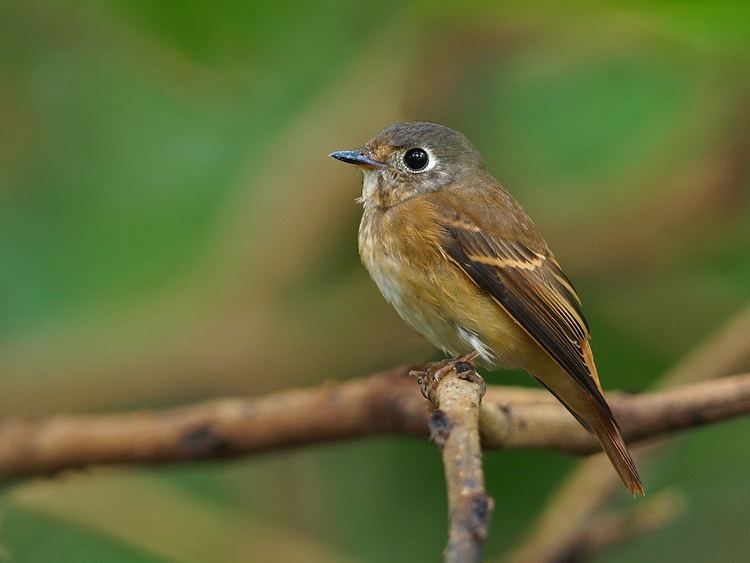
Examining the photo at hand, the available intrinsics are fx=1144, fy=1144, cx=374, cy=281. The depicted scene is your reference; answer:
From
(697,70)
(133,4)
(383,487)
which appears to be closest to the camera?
(133,4)

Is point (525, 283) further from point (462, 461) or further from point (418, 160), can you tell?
point (462, 461)

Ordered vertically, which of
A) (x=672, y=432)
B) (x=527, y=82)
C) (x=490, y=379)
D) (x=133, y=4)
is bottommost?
(x=672, y=432)

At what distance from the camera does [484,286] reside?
320cm

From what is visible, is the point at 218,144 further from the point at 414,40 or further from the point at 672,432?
the point at 672,432

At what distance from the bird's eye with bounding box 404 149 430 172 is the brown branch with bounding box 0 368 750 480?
76cm

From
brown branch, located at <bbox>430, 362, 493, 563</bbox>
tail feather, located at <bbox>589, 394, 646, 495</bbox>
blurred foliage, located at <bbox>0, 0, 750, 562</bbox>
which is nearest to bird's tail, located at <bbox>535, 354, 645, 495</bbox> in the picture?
tail feather, located at <bbox>589, 394, 646, 495</bbox>

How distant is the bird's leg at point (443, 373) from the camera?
2513mm

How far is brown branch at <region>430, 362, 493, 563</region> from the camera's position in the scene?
1.42m

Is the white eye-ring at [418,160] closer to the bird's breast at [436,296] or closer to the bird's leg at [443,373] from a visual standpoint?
the bird's breast at [436,296]

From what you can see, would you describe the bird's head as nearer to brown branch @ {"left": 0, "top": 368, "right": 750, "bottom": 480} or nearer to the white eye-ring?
the white eye-ring

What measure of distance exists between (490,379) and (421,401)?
65.2 inches

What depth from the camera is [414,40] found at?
11.7 ft

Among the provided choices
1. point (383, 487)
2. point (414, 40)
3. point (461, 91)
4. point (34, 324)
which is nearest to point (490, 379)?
point (383, 487)

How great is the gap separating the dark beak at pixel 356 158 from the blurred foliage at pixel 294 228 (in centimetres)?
22
